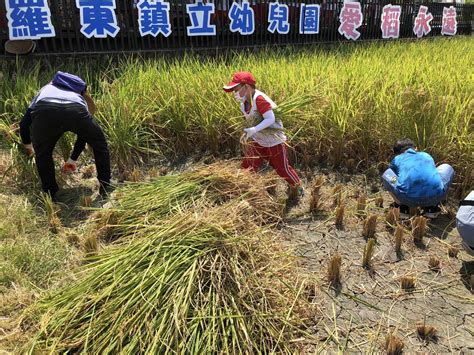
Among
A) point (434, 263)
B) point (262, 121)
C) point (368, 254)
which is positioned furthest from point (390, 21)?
point (368, 254)

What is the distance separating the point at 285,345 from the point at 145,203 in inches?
51.8

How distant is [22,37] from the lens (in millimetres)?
5121

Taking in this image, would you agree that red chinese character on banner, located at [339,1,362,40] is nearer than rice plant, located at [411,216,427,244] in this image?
No

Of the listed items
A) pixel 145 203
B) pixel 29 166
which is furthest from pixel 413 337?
pixel 29 166

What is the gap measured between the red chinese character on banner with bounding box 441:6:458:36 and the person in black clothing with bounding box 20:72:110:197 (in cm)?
1138

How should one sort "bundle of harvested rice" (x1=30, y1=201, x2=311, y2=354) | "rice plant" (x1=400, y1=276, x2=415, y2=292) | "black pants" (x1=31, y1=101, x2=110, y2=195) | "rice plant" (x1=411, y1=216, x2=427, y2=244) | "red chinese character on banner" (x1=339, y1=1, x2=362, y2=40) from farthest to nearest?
"red chinese character on banner" (x1=339, y1=1, x2=362, y2=40)
"black pants" (x1=31, y1=101, x2=110, y2=195)
"rice plant" (x1=411, y1=216, x2=427, y2=244)
"rice plant" (x1=400, y1=276, x2=415, y2=292)
"bundle of harvested rice" (x1=30, y1=201, x2=311, y2=354)

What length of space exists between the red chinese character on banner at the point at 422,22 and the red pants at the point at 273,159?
30.7 feet

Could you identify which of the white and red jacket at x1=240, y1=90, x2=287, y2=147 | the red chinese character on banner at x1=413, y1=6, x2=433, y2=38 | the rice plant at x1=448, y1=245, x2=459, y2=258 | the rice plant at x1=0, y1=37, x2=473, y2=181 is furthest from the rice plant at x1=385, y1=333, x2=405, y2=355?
the red chinese character on banner at x1=413, y1=6, x2=433, y2=38

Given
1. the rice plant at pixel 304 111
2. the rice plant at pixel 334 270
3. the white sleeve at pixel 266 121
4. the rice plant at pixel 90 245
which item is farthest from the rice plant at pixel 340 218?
the rice plant at pixel 90 245

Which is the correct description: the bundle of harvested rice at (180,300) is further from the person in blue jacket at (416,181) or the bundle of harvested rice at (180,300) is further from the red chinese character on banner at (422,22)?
the red chinese character on banner at (422,22)

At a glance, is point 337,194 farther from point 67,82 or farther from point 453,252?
point 67,82

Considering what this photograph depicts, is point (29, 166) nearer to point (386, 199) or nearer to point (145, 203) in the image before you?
point (145, 203)

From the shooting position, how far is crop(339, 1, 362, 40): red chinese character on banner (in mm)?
8734

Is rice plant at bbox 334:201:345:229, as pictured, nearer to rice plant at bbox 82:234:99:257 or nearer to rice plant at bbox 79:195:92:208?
rice plant at bbox 82:234:99:257
